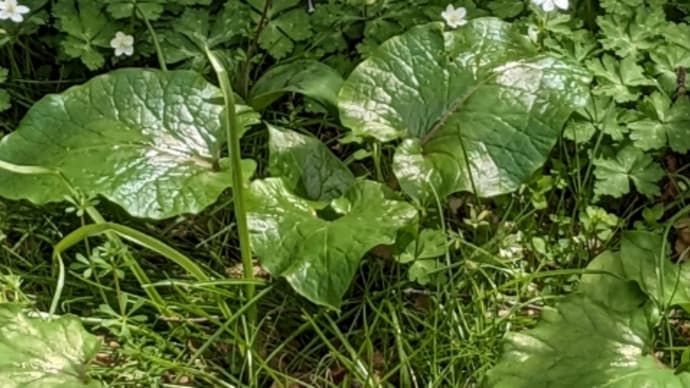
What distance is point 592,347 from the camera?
5.68 feet

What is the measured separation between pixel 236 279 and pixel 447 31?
71cm

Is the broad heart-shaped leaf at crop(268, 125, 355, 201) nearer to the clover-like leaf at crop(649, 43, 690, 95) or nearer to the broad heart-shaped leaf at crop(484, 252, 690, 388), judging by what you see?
the broad heart-shaped leaf at crop(484, 252, 690, 388)

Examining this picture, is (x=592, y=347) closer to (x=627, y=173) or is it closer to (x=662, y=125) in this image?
(x=627, y=173)

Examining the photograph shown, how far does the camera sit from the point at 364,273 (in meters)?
2.05

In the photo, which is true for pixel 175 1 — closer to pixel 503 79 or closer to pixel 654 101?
pixel 503 79

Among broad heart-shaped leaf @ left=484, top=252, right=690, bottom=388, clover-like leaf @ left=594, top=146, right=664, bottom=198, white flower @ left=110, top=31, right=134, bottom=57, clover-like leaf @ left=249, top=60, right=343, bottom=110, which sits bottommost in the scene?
broad heart-shaped leaf @ left=484, top=252, right=690, bottom=388

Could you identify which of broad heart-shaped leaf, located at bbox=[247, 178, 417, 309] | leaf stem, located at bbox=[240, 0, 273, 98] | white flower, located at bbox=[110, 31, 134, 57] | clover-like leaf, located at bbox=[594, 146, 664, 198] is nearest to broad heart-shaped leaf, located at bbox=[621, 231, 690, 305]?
clover-like leaf, located at bbox=[594, 146, 664, 198]

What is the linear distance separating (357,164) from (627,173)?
1.81 ft

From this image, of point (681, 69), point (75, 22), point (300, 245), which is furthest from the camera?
point (75, 22)

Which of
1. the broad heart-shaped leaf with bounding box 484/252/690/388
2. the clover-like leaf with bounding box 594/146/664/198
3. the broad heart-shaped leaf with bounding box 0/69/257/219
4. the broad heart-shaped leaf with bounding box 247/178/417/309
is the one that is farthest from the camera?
the clover-like leaf with bounding box 594/146/664/198

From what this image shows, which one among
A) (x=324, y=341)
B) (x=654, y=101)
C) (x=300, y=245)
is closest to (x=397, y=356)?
(x=324, y=341)

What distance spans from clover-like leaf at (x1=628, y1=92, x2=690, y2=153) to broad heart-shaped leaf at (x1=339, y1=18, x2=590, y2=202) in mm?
148

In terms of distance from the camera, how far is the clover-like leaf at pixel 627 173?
6.88 feet

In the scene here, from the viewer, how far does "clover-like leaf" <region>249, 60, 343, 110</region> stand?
217 centimetres
